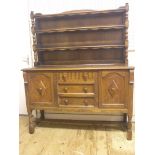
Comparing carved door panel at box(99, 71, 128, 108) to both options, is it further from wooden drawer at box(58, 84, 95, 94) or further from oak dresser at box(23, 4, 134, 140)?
wooden drawer at box(58, 84, 95, 94)

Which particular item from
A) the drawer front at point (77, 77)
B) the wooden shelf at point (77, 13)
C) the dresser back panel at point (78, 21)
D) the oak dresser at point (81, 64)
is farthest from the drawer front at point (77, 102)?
the wooden shelf at point (77, 13)

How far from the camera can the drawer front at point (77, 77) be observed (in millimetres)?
2123

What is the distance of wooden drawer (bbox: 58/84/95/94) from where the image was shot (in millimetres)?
2156

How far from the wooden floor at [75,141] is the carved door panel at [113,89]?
0.44 m

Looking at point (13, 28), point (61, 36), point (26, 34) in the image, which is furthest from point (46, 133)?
point (13, 28)

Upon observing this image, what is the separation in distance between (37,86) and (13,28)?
172 centimetres

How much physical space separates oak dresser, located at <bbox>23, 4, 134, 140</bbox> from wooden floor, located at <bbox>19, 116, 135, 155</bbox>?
0.17 meters

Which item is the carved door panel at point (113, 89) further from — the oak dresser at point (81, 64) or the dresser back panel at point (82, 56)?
the dresser back panel at point (82, 56)

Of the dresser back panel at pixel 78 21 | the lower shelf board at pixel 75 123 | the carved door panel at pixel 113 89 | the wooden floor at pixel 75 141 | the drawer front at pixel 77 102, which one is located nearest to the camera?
the wooden floor at pixel 75 141

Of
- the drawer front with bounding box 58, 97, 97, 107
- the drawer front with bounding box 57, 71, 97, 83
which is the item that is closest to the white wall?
the drawer front with bounding box 57, 71, 97, 83

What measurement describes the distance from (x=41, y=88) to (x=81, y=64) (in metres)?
0.67

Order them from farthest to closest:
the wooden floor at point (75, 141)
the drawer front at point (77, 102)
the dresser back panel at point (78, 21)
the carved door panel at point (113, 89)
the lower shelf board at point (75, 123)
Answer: the lower shelf board at point (75, 123) → the dresser back panel at point (78, 21) → the drawer front at point (77, 102) → the carved door panel at point (113, 89) → the wooden floor at point (75, 141)

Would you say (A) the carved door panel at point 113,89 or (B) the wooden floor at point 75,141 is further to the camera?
(A) the carved door panel at point 113,89

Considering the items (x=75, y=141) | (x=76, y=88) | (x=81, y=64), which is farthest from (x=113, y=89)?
(x=75, y=141)
